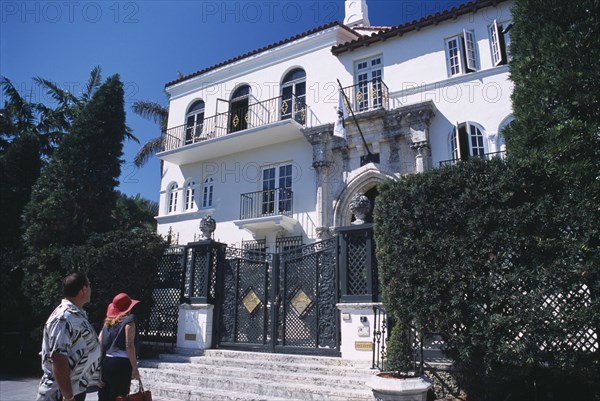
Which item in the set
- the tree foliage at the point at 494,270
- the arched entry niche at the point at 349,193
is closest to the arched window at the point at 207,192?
the arched entry niche at the point at 349,193

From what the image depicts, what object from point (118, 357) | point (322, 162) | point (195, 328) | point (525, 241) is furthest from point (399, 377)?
point (322, 162)

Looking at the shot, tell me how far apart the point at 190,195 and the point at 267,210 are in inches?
170

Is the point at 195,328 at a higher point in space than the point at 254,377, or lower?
higher

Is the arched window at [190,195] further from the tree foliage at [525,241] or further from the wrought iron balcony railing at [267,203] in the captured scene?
the tree foliage at [525,241]

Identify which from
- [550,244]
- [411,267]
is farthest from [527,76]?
[411,267]

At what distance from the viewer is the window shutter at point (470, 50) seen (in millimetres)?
13352

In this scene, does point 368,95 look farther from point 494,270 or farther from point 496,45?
point 494,270

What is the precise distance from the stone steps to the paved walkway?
4.91ft

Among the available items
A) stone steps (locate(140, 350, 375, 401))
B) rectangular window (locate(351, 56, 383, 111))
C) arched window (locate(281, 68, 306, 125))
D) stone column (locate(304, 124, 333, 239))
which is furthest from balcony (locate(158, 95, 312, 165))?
→ stone steps (locate(140, 350, 375, 401))

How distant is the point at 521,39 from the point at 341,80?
9.12m

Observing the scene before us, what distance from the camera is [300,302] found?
28.3ft

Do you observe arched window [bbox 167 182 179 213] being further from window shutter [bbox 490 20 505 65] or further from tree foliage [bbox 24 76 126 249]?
window shutter [bbox 490 20 505 65]

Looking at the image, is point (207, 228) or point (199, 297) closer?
point (199, 297)

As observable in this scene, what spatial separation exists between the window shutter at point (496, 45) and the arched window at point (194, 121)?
1169 cm
